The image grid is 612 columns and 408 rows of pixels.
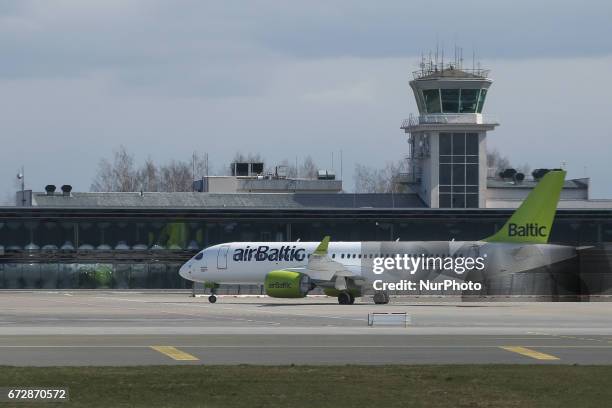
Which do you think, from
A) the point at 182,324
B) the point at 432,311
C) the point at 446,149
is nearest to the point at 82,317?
the point at 182,324

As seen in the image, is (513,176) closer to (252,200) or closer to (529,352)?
(252,200)

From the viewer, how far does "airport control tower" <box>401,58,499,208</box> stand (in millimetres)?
108194

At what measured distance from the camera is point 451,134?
110 meters

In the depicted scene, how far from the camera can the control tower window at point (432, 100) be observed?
355 feet

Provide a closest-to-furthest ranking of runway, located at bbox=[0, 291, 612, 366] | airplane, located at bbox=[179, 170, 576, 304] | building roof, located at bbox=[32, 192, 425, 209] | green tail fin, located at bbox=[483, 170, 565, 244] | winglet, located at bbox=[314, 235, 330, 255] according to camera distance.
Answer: runway, located at bbox=[0, 291, 612, 366] < green tail fin, located at bbox=[483, 170, 565, 244] < airplane, located at bbox=[179, 170, 576, 304] < winglet, located at bbox=[314, 235, 330, 255] < building roof, located at bbox=[32, 192, 425, 209]

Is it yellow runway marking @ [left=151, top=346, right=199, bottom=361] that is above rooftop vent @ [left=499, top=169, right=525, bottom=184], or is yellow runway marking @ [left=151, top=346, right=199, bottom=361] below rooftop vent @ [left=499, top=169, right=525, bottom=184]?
below

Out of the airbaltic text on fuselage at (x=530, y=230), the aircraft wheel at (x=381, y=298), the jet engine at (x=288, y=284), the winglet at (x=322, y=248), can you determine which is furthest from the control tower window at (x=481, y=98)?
the jet engine at (x=288, y=284)

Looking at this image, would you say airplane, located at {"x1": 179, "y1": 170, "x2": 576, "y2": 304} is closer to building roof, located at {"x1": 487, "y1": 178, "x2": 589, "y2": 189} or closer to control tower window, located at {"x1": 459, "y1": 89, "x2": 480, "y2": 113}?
control tower window, located at {"x1": 459, "y1": 89, "x2": 480, "y2": 113}

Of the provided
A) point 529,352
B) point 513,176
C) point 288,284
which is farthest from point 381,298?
point 513,176

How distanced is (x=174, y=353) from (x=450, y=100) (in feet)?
260

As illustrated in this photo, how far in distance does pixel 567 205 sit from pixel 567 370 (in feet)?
292

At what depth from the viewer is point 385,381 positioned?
25.6 m

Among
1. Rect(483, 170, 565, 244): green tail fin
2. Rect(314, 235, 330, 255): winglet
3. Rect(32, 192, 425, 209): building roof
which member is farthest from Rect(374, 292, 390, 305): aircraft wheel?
Rect(32, 192, 425, 209): building roof

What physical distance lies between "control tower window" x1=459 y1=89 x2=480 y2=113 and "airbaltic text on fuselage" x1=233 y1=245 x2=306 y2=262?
4235 centimetres
